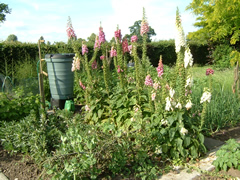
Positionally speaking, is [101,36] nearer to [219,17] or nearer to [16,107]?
[16,107]

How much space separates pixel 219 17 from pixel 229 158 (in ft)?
38.0

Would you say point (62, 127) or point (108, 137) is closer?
→ point (108, 137)

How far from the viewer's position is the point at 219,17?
1246cm

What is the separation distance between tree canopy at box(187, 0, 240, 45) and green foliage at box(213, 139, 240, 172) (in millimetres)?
9899

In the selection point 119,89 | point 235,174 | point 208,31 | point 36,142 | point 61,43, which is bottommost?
point 235,174

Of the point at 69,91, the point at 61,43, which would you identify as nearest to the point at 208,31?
the point at 61,43

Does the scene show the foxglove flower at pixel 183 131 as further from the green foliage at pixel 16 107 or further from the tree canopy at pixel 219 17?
the tree canopy at pixel 219 17

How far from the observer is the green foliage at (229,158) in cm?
266

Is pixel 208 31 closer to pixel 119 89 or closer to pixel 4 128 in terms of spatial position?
pixel 119 89

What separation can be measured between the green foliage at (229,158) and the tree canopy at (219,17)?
9.90 m

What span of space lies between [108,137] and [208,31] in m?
14.1

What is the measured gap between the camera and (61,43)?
33.5 ft

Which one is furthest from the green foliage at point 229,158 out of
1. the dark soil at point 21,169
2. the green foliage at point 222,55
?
the green foliage at point 222,55

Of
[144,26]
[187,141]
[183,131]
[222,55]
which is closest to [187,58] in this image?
[183,131]
